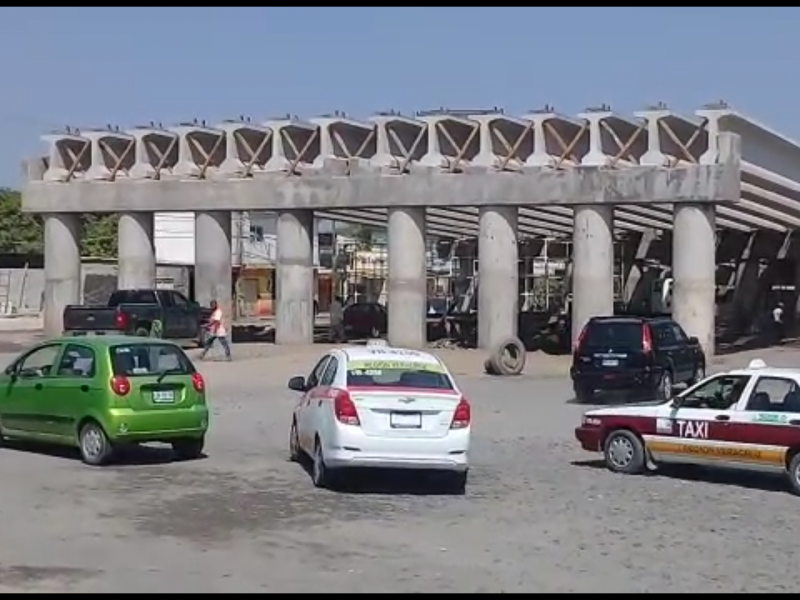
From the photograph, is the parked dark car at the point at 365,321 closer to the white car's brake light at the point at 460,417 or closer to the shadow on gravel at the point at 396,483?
the shadow on gravel at the point at 396,483

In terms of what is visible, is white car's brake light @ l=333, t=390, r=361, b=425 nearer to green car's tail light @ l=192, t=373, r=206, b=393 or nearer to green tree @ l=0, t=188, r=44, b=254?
green car's tail light @ l=192, t=373, r=206, b=393

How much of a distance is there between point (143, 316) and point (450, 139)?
10.7 m

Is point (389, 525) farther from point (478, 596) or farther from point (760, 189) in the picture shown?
point (760, 189)

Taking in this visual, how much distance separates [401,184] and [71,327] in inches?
424

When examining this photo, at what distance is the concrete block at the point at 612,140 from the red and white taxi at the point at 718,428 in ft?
77.6

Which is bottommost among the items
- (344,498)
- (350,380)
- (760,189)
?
(344,498)

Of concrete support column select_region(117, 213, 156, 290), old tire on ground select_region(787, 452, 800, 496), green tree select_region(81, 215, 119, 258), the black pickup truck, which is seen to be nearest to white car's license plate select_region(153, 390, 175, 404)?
old tire on ground select_region(787, 452, 800, 496)

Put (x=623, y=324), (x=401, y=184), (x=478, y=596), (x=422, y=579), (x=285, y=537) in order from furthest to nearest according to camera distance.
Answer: (x=401, y=184) → (x=623, y=324) → (x=285, y=537) → (x=422, y=579) → (x=478, y=596)

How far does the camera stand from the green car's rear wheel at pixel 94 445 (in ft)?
55.1

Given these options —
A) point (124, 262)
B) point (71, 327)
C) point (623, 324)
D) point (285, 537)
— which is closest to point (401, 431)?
point (285, 537)

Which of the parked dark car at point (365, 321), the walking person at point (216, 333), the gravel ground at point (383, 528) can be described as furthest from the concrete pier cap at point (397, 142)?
the gravel ground at point (383, 528)

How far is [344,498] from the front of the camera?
14516 mm

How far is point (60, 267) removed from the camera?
49938 mm

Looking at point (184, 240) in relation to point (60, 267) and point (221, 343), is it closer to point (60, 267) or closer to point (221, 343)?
point (60, 267)
